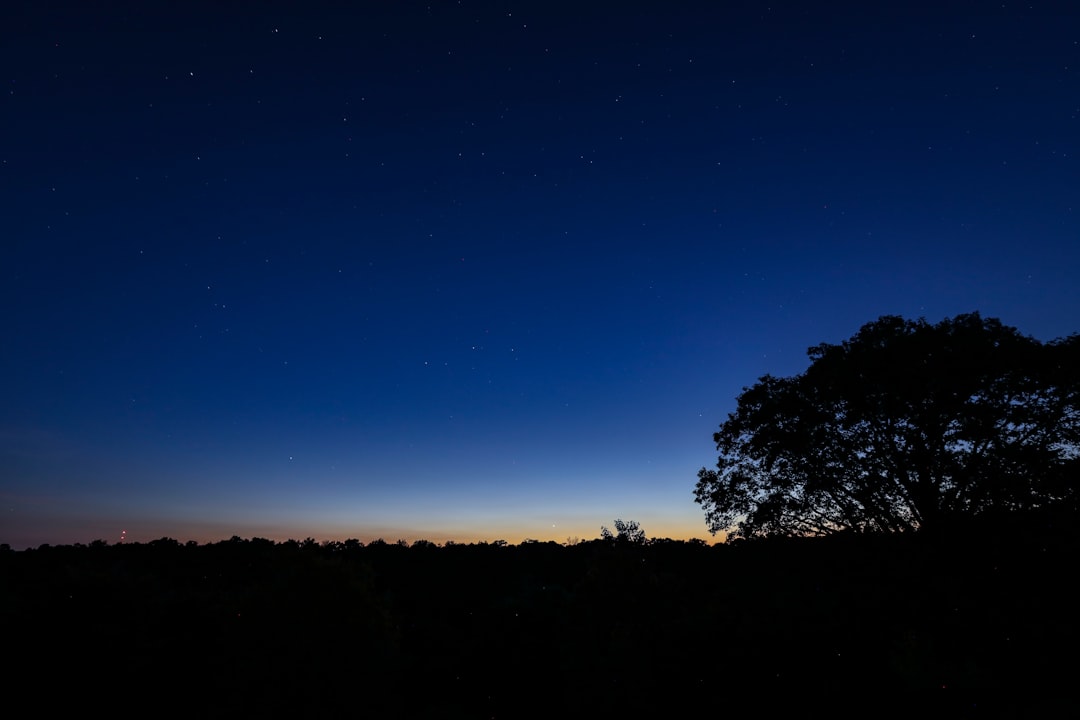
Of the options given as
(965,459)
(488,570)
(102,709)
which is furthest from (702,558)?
(102,709)

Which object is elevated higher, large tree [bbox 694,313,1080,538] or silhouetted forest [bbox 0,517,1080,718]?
large tree [bbox 694,313,1080,538]

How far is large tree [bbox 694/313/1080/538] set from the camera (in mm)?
17812

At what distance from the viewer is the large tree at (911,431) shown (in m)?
17.8

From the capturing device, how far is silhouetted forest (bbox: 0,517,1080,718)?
40.3ft

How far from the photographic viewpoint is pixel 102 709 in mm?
15750

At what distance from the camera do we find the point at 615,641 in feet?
52.2

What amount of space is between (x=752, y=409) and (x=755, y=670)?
35.4ft

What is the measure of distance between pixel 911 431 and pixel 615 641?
12003 millimetres

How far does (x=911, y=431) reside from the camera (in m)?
19.3

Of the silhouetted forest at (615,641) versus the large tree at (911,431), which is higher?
the large tree at (911,431)

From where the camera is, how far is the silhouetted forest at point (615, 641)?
40.3 ft

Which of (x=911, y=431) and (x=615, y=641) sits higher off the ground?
(x=911, y=431)

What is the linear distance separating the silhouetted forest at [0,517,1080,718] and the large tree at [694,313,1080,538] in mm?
1408

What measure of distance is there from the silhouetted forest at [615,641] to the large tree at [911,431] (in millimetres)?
1408
